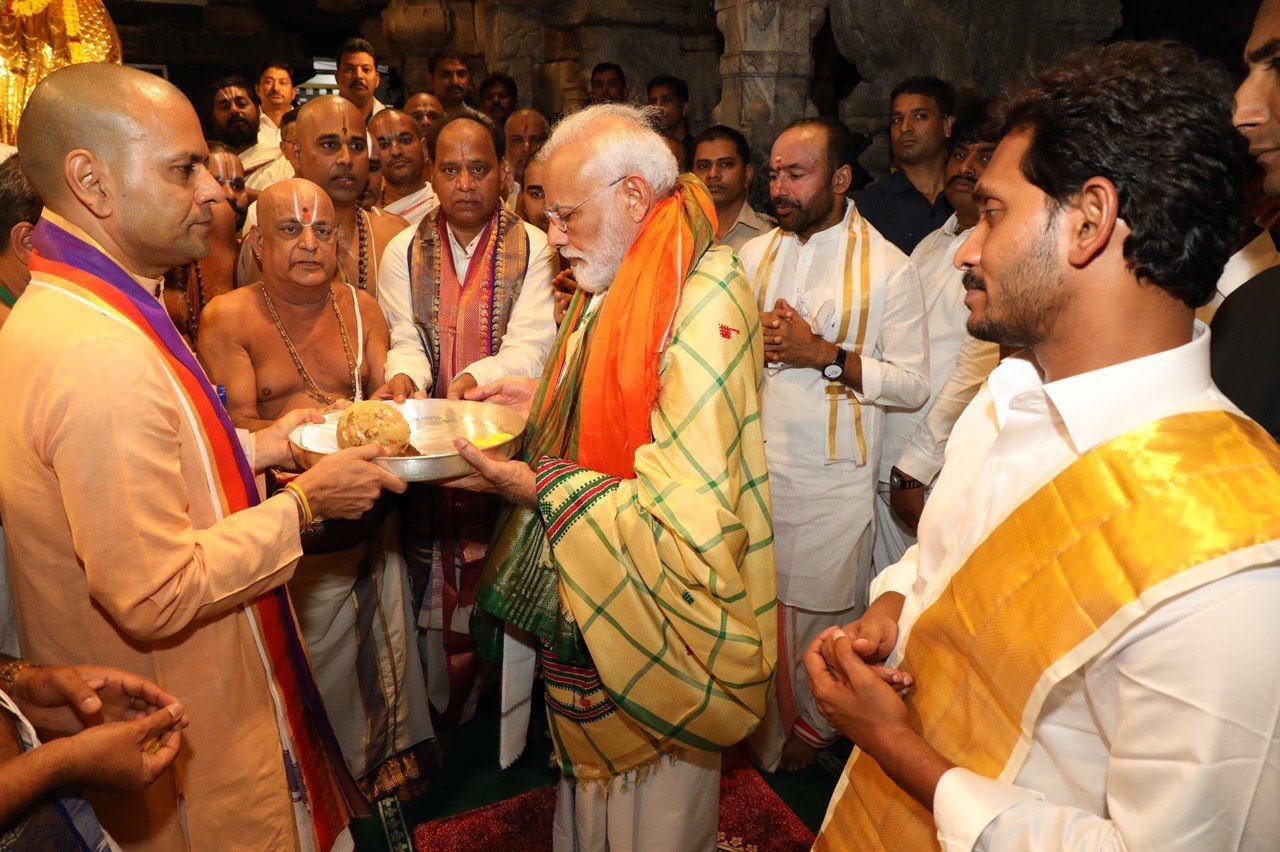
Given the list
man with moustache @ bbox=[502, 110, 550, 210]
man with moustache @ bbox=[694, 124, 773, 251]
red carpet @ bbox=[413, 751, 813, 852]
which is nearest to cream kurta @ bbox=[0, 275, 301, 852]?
red carpet @ bbox=[413, 751, 813, 852]

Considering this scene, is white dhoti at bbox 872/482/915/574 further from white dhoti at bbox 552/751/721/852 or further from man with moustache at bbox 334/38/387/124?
man with moustache at bbox 334/38/387/124

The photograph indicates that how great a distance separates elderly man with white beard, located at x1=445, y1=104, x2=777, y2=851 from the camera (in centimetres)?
202

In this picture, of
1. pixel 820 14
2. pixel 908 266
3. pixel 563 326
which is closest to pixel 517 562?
pixel 563 326

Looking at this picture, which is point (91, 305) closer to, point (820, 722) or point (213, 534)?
point (213, 534)

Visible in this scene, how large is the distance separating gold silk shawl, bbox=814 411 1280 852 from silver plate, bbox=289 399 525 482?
1.26 metres

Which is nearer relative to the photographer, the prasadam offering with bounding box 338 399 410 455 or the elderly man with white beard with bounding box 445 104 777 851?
the elderly man with white beard with bounding box 445 104 777 851

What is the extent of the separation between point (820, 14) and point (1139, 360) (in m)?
5.85

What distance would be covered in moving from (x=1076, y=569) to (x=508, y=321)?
2.77 meters

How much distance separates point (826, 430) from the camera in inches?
132

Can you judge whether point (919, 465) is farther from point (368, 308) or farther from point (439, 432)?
point (368, 308)

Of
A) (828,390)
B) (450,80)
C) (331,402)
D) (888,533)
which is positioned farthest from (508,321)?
(450,80)

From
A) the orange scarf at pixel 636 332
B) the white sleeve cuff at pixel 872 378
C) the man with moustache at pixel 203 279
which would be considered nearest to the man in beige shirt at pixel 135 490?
the orange scarf at pixel 636 332

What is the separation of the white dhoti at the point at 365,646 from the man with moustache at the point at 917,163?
10.1 ft

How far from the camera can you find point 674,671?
6.86 ft
